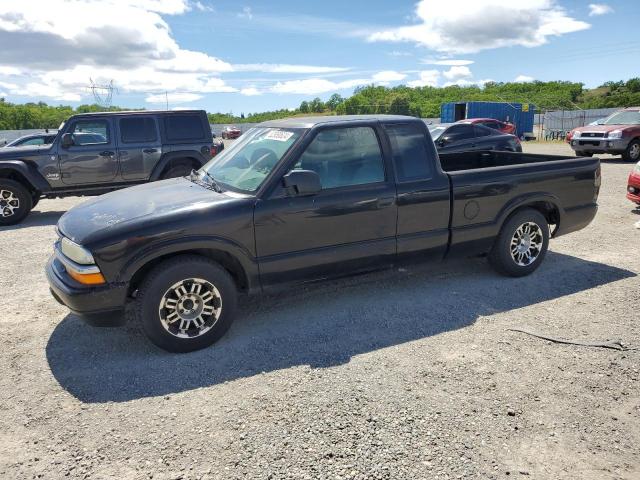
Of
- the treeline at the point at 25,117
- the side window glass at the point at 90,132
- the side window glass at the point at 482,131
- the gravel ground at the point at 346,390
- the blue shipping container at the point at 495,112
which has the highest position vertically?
the treeline at the point at 25,117

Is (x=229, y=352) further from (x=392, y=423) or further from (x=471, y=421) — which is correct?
(x=471, y=421)

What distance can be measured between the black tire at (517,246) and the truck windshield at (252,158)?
8.34ft

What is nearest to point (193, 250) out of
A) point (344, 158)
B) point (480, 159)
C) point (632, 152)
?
point (344, 158)

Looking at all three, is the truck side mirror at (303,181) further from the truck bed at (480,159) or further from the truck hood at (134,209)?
the truck bed at (480,159)

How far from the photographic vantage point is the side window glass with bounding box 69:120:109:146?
909cm

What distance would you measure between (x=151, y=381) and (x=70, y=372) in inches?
26.9

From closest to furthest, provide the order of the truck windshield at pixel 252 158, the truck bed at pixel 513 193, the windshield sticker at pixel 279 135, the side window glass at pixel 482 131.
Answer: the truck windshield at pixel 252 158
the windshield sticker at pixel 279 135
the truck bed at pixel 513 193
the side window glass at pixel 482 131

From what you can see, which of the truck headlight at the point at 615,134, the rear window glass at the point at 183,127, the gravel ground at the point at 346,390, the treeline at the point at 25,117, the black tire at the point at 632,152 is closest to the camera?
the gravel ground at the point at 346,390

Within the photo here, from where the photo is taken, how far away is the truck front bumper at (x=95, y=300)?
3.46 metres

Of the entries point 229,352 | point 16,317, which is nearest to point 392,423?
point 229,352

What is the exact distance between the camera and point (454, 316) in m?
4.34

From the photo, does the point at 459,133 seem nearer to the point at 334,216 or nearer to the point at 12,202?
the point at 334,216

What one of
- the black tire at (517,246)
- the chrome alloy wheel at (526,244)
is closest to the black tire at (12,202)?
the black tire at (517,246)

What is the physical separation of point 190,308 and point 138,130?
6.92 metres
